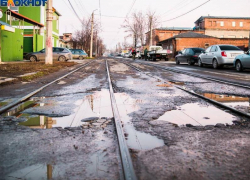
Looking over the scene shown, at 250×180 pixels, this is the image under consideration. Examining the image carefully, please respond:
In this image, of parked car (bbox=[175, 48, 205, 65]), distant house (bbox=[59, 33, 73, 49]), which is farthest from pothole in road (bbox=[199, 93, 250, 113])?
distant house (bbox=[59, 33, 73, 49])

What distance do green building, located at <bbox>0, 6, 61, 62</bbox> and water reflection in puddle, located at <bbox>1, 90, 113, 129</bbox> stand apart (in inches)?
579

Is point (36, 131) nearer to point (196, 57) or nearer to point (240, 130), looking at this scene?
point (240, 130)

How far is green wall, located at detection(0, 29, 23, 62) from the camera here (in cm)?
2008

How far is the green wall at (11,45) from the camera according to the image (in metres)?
20.1

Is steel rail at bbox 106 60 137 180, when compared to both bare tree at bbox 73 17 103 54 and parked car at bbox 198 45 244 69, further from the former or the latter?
bare tree at bbox 73 17 103 54

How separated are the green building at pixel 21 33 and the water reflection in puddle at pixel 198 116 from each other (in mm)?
16139

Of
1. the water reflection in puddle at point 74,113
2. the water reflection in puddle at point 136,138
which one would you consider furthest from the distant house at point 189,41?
the water reflection in puddle at point 136,138

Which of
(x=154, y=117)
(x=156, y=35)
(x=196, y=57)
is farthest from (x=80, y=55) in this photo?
(x=156, y=35)

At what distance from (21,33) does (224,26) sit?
58209mm

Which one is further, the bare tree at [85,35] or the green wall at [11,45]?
the bare tree at [85,35]

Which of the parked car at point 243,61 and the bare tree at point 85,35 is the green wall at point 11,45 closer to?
the parked car at point 243,61

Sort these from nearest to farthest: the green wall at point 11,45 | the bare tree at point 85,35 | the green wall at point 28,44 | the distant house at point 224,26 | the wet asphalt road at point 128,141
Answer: the wet asphalt road at point 128,141
the green wall at point 11,45
the green wall at point 28,44
the bare tree at point 85,35
the distant house at point 224,26

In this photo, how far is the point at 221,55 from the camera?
16609 millimetres

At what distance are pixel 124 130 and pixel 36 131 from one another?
1.13m
